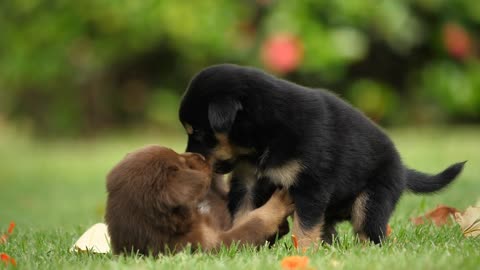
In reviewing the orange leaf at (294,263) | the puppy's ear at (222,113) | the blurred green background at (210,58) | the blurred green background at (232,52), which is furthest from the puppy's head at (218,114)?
the blurred green background at (232,52)

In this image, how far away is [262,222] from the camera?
4.01 m

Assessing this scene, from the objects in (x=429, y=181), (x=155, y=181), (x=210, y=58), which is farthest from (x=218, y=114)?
(x=210, y=58)

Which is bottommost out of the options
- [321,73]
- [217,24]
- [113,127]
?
[113,127]

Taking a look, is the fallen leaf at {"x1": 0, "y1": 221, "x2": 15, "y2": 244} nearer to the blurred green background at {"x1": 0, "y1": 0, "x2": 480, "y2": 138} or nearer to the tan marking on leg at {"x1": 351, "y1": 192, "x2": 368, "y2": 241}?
the tan marking on leg at {"x1": 351, "y1": 192, "x2": 368, "y2": 241}

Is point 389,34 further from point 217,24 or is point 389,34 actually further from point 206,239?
point 206,239

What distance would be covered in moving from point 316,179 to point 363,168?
391mm

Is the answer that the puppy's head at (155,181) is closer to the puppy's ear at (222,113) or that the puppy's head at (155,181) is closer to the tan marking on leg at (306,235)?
the puppy's ear at (222,113)

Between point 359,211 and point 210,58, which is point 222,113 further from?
point 210,58

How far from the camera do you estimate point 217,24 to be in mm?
14219

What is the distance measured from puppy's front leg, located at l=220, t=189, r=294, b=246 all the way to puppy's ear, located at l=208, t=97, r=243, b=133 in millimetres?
469

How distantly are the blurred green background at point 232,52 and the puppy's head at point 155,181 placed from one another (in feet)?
32.1

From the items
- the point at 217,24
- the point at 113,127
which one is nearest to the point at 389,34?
the point at 217,24

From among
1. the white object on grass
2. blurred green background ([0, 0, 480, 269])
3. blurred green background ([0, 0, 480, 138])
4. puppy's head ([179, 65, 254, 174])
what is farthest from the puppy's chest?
blurred green background ([0, 0, 480, 138])

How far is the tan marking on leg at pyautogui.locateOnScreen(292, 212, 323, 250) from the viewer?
394 centimetres
